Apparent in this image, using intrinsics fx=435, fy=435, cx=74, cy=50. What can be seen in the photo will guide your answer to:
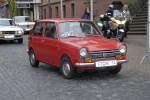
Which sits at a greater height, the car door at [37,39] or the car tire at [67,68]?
the car door at [37,39]

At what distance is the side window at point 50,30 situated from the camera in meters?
11.8

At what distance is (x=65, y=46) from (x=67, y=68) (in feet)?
1.81

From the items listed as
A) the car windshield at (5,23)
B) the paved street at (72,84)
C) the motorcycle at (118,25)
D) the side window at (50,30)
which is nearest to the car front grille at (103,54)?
the paved street at (72,84)

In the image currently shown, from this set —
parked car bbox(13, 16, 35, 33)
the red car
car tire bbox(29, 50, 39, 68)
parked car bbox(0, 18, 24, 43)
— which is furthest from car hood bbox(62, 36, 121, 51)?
parked car bbox(13, 16, 35, 33)

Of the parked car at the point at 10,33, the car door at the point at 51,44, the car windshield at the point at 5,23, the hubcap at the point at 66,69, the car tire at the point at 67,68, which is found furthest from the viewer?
the car windshield at the point at 5,23

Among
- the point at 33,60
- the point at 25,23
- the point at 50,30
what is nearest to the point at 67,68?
the point at 50,30

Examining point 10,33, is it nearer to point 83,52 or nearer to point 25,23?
point 25,23

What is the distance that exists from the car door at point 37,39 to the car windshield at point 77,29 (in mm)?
1043

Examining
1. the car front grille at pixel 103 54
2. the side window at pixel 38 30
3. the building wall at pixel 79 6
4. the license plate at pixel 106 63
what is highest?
the building wall at pixel 79 6

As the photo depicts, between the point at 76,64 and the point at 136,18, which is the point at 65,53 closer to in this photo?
the point at 76,64

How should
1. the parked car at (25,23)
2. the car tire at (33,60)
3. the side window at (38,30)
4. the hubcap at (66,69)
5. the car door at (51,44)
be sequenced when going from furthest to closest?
the parked car at (25,23) < the car tire at (33,60) < the side window at (38,30) < the car door at (51,44) < the hubcap at (66,69)

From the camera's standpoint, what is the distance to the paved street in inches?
345

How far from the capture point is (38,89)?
9555 millimetres

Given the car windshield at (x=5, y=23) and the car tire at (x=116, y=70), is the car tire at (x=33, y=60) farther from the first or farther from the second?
the car windshield at (x=5, y=23)
